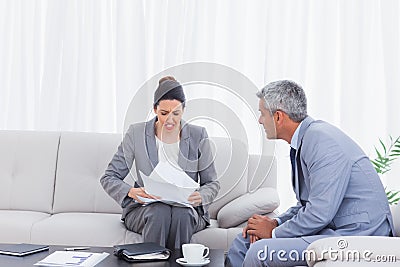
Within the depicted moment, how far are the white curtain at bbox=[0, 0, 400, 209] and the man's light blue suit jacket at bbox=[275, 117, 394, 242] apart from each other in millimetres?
1674

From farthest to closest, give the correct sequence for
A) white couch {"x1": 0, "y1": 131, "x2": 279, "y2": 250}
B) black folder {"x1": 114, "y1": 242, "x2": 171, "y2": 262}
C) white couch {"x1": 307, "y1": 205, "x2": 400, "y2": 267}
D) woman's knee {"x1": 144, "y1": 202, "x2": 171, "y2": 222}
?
white couch {"x1": 0, "y1": 131, "x2": 279, "y2": 250}
woman's knee {"x1": 144, "y1": 202, "x2": 171, "y2": 222}
black folder {"x1": 114, "y1": 242, "x2": 171, "y2": 262}
white couch {"x1": 307, "y1": 205, "x2": 400, "y2": 267}

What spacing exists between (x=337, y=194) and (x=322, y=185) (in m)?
0.07

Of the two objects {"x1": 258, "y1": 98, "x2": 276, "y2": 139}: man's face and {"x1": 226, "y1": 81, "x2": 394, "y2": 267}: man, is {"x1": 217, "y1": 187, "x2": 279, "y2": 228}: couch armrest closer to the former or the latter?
{"x1": 226, "y1": 81, "x2": 394, "y2": 267}: man

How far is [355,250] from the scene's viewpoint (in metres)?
2.09

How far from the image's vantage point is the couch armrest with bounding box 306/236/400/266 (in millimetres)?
2047

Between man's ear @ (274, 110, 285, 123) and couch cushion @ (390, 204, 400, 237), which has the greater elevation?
man's ear @ (274, 110, 285, 123)

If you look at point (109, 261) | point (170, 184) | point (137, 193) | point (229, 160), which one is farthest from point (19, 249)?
point (229, 160)

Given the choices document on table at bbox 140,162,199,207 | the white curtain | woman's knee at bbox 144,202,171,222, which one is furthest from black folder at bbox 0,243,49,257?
the white curtain

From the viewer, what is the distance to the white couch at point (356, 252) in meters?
2.02

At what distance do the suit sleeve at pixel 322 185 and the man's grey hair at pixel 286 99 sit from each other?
6.5 inches

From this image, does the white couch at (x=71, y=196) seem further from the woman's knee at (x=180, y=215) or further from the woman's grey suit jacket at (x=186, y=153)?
the woman's grey suit jacket at (x=186, y=153)

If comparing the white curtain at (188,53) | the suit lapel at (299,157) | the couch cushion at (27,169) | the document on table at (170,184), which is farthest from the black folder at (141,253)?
the white curtain at (188,53)

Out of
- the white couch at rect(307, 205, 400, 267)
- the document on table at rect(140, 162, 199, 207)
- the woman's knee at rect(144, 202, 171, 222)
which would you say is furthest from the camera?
the woman's knee at rect(144, 202, 171, 222)

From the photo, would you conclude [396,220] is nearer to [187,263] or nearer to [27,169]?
[187,263]
